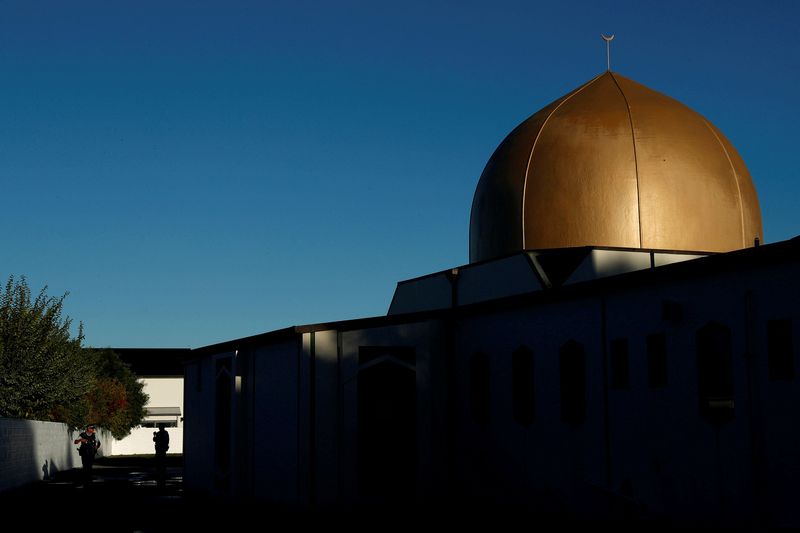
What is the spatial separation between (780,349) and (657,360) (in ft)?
8.44

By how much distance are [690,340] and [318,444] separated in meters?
7.62

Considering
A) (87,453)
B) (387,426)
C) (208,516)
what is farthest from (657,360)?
(87,453)

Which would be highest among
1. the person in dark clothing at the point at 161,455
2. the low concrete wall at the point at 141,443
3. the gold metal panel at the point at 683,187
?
the gold metal panel at the point at 683,187

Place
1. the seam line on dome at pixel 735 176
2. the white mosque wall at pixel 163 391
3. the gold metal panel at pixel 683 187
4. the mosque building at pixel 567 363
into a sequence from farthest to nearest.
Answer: the white mosque wall at pixel 163 391 → the seam line on dome at pixel 735 176 → the gold metal panel at pixel 683 187 → the mosque building at pixel 567 363

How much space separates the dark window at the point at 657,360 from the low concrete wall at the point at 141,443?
48364mm

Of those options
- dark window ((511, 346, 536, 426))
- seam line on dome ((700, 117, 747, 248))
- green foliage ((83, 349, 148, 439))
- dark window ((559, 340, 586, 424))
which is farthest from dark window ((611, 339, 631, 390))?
green foliage ((83, 349, 148, 439))

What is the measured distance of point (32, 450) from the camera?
3053 centimetres

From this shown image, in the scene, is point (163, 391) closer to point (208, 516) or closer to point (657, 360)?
point (208, 516)

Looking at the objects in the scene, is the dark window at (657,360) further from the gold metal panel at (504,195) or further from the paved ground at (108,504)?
the gold metal panel at (504,195)

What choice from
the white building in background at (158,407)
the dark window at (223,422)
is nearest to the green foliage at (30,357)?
the dark window at (223,422)

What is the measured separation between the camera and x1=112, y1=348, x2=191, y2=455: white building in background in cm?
6188

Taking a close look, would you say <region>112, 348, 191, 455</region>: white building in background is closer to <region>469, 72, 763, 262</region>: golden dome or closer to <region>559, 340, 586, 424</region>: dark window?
<region>469, 72, 763, 262</region>: golden dome

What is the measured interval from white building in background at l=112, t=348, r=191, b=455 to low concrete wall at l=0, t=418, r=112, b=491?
20.2m

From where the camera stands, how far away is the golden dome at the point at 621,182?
23484 mm
